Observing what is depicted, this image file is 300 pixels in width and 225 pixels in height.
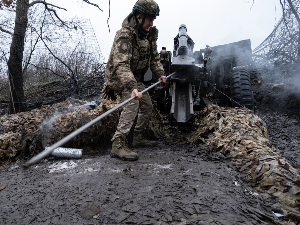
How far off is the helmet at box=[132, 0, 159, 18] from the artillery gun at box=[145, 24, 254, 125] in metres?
1.34

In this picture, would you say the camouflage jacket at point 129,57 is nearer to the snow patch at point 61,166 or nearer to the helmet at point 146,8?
the helmet at point 146,8

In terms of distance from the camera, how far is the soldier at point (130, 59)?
3.16 meters

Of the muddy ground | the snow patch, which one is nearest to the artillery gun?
the muddy ground

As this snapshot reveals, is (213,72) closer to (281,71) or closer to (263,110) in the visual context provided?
(263,110)

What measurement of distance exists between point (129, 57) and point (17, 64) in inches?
178

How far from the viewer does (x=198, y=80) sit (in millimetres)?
5078

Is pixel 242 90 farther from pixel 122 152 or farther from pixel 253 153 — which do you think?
pixel 122 152

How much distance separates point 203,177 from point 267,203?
63 centimetres

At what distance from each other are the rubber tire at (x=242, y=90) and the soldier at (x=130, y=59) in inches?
97.9

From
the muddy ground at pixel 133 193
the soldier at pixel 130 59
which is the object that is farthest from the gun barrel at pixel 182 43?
the muddy ground at pixel 133 193

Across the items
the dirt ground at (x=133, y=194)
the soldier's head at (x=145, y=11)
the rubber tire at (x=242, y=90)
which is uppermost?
the soldier's head at (x=145, y=11)

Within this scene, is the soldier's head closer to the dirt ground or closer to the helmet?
the helmet

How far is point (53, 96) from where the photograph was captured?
848cm

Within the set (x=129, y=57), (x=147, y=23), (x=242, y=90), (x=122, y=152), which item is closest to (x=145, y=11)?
(x=147, y=23)
